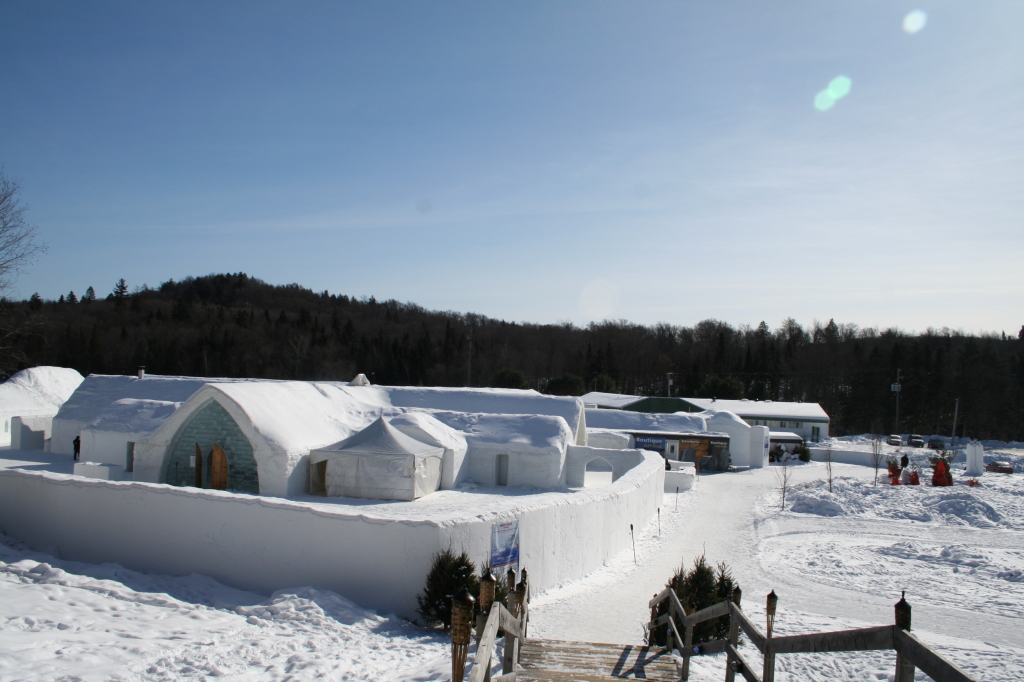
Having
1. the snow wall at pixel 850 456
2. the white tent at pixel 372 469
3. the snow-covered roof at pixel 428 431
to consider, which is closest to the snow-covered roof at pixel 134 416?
the white tent at pixel 372 469

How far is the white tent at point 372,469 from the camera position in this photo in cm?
1900

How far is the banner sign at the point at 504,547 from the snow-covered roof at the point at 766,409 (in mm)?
42157

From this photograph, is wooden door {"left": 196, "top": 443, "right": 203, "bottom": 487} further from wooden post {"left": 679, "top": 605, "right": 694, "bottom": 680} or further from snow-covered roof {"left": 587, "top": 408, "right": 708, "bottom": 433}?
snow-covered roof {"left": 587, "top": 408, "right": 708, "bottom": 433}

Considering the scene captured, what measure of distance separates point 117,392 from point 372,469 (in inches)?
640

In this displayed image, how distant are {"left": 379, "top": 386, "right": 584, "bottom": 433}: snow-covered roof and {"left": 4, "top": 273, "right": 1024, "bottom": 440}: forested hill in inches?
1307

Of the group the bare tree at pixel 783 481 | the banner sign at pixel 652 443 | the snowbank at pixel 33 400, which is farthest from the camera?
the banner sign at pixel 652 443

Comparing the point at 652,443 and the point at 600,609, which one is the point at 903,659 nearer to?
the point at 600,609

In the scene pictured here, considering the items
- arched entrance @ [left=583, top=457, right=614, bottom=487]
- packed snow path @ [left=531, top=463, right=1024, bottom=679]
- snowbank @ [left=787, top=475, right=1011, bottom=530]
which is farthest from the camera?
arched entrance @ [left=583, top=457, right=614, bottom=487]

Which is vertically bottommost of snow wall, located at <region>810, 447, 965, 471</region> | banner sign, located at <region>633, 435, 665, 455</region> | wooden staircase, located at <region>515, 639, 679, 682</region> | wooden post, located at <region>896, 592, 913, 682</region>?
snow wall, located at <region>810, 447, 965, 471</region>

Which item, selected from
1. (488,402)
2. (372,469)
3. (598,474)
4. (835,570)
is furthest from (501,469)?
(835,570)

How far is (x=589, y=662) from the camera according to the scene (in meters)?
8.03

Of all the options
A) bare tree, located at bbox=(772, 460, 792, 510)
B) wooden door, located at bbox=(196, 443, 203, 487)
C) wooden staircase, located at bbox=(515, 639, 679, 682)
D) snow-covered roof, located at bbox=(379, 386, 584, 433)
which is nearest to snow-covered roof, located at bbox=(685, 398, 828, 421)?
bare tree, located at bbox=(772, 460, 792, 510)

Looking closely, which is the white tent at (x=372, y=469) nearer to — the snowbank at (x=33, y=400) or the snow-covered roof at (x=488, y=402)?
the snow-covered roof at (x=488, y=402)

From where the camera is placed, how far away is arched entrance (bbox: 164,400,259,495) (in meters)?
19.2
